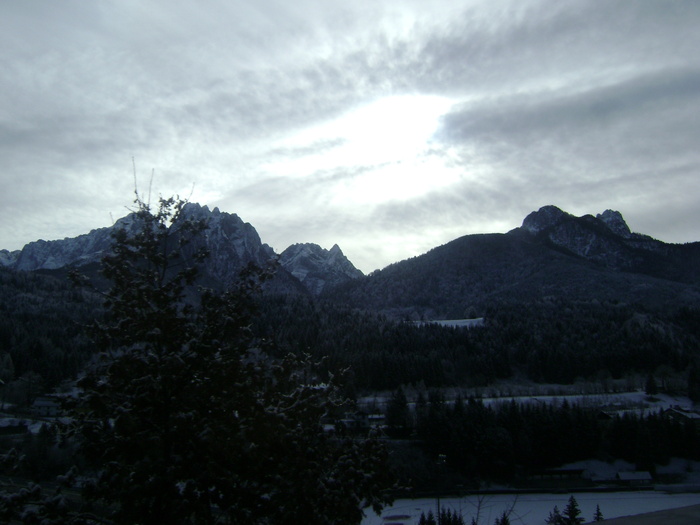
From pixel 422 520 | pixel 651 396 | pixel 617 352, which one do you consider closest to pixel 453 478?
pixel 422 520

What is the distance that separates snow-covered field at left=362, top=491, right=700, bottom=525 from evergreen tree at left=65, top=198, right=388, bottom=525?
1636 inches

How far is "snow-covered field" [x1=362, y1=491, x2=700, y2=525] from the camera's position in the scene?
48.5m

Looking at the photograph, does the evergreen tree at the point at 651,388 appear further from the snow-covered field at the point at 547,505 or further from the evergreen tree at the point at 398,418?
the evergreen tree at the point at 398,418

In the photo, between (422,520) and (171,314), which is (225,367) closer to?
(171,314)

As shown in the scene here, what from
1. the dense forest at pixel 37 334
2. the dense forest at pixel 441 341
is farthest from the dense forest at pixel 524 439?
the dense forest at pixel 37 334

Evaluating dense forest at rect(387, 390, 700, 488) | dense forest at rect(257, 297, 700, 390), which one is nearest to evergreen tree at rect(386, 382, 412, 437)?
dense forest at rect(387, 390, 700, 488)

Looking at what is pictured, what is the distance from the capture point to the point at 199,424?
26.5 ft

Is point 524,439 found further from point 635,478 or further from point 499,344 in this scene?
point 499,344

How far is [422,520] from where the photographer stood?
136 ft

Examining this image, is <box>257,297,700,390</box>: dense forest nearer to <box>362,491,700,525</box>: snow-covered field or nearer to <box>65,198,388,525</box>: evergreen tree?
<box>362,491,700,525</box>: snow-covered field

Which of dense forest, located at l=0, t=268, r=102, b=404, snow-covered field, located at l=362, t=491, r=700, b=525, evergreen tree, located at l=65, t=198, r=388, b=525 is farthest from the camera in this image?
dense forest, located at l=0, t=268, r=102, b=404

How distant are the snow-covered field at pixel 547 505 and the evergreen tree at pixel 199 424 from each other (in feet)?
136

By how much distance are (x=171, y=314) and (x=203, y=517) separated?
3108mm

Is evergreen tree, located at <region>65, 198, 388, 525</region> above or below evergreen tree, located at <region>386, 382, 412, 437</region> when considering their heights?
above
